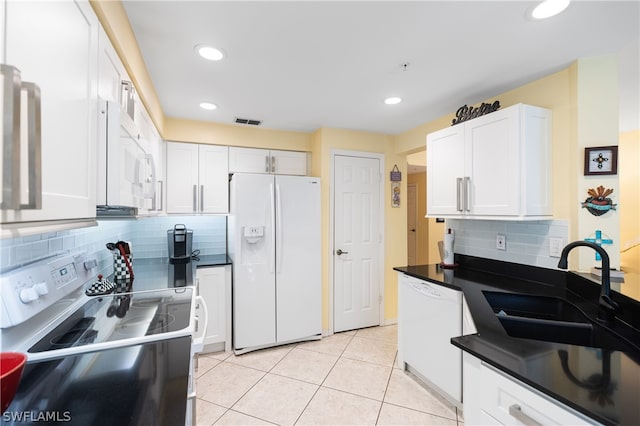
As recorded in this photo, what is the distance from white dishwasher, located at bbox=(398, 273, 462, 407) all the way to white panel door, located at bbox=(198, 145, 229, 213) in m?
2.04

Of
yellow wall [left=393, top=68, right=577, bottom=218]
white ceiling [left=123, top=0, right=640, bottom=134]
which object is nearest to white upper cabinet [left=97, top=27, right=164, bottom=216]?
white ceiling [left=123, top=0, right=640, bottom=134]

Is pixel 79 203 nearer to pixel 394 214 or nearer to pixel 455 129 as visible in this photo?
pixel 455 129

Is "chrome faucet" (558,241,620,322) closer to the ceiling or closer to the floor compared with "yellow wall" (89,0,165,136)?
closer to the floor

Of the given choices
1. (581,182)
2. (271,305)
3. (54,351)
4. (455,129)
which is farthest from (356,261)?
(54,351)

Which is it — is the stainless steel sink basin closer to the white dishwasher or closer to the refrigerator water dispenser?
the white dishwasher

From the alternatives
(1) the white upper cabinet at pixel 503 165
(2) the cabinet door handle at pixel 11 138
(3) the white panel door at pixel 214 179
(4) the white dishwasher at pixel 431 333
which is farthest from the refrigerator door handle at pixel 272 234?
(2) the cabinet door handle at pixel 11 138

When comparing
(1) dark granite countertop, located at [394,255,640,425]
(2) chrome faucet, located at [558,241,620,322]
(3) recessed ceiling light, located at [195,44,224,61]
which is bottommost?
(1) dark granite countertop, located at [394,255,640,425]

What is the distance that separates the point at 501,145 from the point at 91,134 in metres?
2.31

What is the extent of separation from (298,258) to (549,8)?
2611 millimetres

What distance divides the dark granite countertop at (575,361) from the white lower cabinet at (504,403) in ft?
0.13

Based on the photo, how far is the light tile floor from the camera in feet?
6.47

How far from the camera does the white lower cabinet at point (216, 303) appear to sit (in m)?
2.83

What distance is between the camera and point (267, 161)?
132 inches

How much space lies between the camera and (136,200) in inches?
53.5
